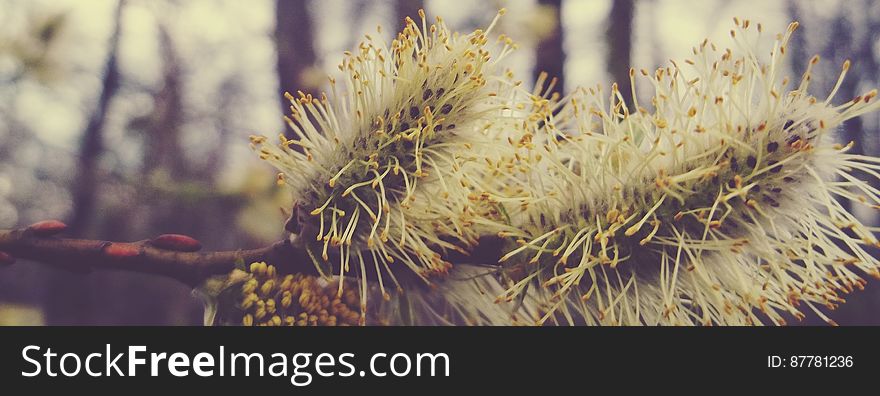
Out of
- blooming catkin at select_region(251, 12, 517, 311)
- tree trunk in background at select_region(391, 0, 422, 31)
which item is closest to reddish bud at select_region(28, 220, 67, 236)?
blooming catkin at select_region(251, 12, 517, 311)

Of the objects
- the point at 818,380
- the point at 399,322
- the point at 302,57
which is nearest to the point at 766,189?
the point at 818,380

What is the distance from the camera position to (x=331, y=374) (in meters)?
0.37

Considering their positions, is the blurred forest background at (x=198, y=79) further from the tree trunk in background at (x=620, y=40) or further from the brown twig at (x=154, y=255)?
the brown twig at (x=154, y=255)

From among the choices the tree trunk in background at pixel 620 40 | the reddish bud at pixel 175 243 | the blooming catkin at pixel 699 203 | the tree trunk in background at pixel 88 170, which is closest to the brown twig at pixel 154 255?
the reddish bud at pixel 175 243

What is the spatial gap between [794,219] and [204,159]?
691 millimetres

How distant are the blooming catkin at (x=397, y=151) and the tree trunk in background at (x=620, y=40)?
390 mm

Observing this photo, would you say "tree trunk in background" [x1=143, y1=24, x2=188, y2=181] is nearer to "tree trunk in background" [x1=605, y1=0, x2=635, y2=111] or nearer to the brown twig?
the brown twig

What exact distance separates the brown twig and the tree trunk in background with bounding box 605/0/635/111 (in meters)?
0.48

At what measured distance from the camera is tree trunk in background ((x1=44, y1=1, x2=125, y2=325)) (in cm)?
72

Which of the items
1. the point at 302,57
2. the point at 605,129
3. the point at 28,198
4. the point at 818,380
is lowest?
the point at 818,380

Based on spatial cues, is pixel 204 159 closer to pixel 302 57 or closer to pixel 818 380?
pixel 302 57

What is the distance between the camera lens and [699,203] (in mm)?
326

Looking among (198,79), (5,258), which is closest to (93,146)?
(198,79)

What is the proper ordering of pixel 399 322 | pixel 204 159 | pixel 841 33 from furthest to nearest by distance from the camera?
1. pixel 204 159
2. pixel 841 33
3. pixel 399 322
